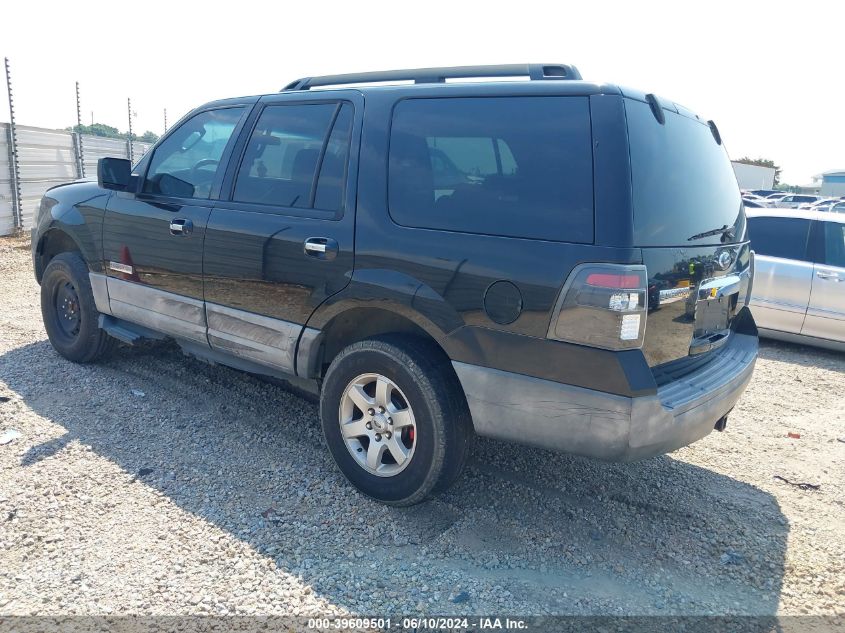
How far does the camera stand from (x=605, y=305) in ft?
8.59

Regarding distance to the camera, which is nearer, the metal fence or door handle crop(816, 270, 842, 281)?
door handle crop(816, 270, 842, 281)

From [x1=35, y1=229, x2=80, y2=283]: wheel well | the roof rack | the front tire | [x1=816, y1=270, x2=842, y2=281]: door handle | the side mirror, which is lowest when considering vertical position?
the front tire

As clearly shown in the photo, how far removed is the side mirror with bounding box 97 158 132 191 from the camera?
179 inches

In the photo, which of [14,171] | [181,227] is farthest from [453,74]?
[14,171]

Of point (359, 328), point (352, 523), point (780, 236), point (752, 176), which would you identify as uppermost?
point (752, 176)

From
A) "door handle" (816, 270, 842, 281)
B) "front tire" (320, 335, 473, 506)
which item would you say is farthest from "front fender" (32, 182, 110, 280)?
"door handle" (816, 270, 842, 281)

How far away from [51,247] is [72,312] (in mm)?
688

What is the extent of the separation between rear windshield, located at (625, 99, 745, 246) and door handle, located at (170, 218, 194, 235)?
2700 mm

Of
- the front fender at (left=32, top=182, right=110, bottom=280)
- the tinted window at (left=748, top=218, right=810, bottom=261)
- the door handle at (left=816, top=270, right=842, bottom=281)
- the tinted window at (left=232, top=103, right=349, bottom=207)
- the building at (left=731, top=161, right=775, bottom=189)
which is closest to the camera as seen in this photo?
the tinted window at (left=232, top=103, right=349, bottom=207)

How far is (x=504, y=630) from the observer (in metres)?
2.53

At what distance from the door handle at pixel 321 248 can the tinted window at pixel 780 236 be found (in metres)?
5.49

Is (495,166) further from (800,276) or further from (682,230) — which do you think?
(800,276)

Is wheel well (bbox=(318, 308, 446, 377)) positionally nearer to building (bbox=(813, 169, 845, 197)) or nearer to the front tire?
the front tire

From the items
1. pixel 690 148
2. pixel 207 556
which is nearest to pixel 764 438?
pixel 690 148
